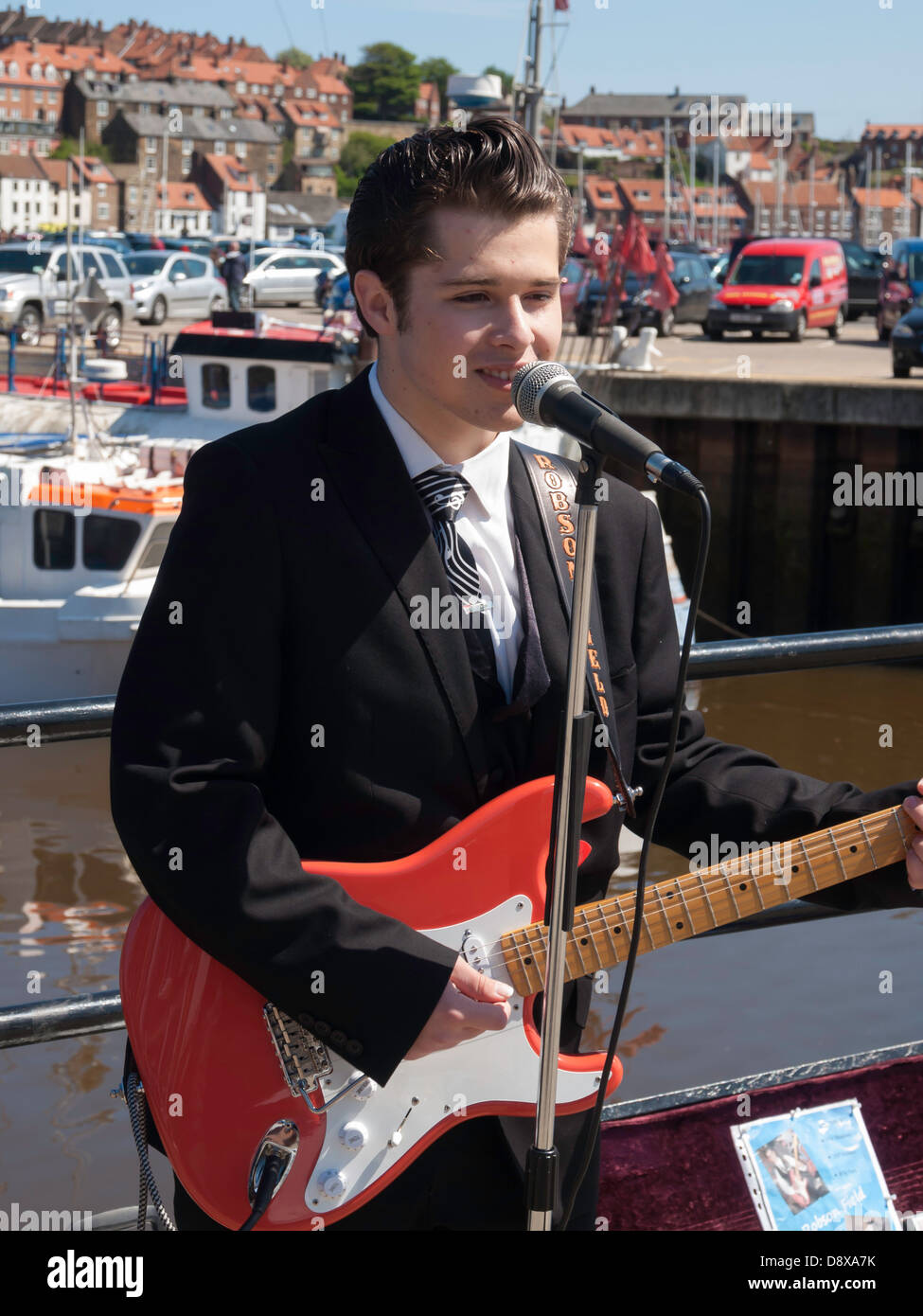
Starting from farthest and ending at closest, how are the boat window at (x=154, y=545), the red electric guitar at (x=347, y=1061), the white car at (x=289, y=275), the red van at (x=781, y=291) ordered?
1. the white car at (x=289, y=275)
2. the red van at (x=781, y=291)
3. the boat window at (x=154, y=545)
4. the red electric guitar at (x=347, y=1061)

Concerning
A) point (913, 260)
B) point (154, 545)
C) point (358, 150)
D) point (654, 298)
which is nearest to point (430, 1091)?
point (154, 545)

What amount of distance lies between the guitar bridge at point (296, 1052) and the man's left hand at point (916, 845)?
2.65ft

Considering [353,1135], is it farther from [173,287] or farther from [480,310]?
[173,287]

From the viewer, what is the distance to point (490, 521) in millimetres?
2000

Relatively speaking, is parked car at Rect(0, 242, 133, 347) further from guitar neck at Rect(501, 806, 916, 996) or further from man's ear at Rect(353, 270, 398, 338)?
guitar neck at Rect(501, 806, 916, 996)

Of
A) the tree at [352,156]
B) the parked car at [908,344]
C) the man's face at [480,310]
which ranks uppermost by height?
the tree at [352,156]

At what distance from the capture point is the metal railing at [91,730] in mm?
2070

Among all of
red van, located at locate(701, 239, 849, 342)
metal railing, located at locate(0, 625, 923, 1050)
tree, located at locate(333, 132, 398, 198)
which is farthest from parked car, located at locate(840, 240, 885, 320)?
tree, located at locate(333, 132, 398, 198)

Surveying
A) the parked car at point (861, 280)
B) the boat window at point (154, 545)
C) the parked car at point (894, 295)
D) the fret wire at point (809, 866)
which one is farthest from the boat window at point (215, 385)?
the parked car at point (861, 280)

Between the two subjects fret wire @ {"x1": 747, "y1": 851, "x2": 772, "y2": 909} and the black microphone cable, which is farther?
fret wire @ {"x1": 747, "y1": 851, "x2": 772, "y2": 909}

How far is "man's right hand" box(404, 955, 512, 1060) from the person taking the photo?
177 centimetres

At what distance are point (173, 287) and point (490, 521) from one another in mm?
31556

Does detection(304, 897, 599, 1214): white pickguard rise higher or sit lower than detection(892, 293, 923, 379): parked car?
lower

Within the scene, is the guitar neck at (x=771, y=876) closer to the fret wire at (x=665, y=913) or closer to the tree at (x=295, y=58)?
the fret wire at (x=665, y=913)
